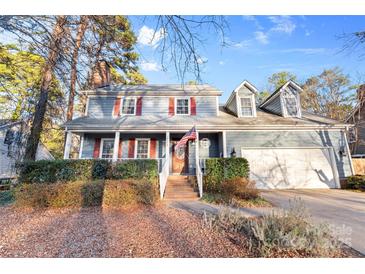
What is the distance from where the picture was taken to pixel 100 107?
418 inches

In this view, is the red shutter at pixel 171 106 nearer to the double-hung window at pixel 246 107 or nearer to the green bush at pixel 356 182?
the double-hung window at pixel 246 107

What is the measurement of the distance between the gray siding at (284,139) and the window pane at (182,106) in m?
3.14

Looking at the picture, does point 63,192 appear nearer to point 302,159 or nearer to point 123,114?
point 123,114

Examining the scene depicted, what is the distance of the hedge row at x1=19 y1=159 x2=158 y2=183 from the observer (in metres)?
6.86

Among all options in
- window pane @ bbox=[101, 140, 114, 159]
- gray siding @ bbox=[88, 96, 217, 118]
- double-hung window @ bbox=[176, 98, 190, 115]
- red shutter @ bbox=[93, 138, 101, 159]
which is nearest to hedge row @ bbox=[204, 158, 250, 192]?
gray siding @ bbox=[88, 96, 217, 118]

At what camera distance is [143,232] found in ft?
10.8

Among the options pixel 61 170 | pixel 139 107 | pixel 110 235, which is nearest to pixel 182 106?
pixel 139 107

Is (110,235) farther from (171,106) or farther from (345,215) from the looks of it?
(171,106)

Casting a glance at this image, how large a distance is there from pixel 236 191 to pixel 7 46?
313 inches

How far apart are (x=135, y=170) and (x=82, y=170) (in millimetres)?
2354

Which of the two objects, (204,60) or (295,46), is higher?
(295,46)
